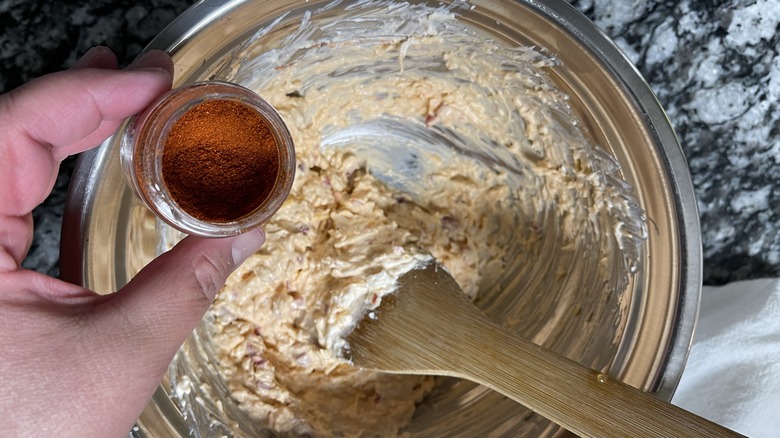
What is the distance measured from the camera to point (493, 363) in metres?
1.10

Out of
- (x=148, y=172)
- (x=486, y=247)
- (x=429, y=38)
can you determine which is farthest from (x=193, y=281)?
(x=486, y=247)

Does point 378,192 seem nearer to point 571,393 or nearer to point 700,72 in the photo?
point 571,393

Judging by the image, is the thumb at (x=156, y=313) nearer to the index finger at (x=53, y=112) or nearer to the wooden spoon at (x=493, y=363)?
the index finger at (x=53, y=112)

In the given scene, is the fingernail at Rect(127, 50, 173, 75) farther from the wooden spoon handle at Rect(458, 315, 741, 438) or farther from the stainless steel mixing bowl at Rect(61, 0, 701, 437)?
the wooden spoon handle at Rect(458, 315, 741, 438)

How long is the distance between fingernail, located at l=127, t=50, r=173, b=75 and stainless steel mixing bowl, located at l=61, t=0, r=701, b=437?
1 centimetres

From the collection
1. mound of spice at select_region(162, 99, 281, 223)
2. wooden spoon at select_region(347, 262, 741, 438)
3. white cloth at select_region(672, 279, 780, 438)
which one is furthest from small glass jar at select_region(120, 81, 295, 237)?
white cloth at select_region(672, 279, 780, 438)

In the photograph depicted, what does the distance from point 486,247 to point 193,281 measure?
692 mm

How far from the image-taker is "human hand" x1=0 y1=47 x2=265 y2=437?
32.3 inches

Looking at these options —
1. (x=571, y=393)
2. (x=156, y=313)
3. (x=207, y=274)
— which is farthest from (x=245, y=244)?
(x=571, y=393)

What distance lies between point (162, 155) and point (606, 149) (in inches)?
28.7

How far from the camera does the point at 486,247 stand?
1.41m

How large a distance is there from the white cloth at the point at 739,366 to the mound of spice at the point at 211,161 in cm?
100

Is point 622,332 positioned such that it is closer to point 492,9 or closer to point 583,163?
point 583,163

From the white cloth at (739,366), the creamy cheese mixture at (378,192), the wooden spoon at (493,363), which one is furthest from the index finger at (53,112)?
the white cloth at (739,366)
